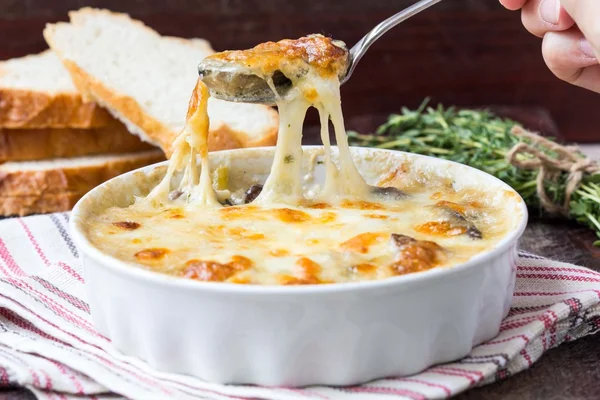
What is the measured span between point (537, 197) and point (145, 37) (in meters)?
2.33

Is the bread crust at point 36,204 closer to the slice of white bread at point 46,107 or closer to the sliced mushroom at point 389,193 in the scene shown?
the slice of white bread at point 46,107

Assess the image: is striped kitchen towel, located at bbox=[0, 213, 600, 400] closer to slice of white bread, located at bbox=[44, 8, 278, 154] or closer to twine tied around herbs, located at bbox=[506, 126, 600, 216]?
twine tied around herbs, located at bbox=[506, 126, 600, 216]

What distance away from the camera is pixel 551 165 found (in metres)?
3.27

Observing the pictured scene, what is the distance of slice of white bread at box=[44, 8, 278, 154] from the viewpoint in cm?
373

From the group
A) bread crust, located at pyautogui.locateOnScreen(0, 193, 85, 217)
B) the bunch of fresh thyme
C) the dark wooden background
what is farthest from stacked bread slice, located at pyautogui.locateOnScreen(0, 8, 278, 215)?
the dark wooden background

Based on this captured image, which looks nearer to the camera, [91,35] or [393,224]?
[393,224]

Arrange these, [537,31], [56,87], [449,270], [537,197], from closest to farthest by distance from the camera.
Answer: [449,270] → [537,31] → [537,197] → [56,87]

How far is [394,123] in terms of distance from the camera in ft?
13.4

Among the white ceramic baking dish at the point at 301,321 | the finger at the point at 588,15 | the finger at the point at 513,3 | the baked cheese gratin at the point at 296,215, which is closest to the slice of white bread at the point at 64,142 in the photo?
the baked cheese gratin at the point at 296,215

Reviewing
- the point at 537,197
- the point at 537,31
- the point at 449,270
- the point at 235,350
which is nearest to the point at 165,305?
the point at 235,350

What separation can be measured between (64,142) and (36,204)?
1.09 ft

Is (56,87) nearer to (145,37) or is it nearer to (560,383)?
(145,37)

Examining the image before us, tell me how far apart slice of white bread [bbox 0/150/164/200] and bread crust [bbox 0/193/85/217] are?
11mm

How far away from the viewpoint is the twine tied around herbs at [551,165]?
3.20 m
